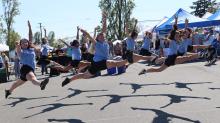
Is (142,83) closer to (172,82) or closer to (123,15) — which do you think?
(172,82)

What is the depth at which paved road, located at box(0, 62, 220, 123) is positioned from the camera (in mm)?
8938

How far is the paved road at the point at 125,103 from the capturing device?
894 cm

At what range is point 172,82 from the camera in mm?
15039

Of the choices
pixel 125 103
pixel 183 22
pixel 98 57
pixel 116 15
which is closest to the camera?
pixel 125 103

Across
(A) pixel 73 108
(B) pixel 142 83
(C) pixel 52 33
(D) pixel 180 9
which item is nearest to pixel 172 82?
(B) pixel 142 83

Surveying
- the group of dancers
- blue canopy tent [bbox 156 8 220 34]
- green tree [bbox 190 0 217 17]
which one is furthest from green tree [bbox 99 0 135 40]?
the group of dancers

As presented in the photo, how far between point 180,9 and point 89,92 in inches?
612

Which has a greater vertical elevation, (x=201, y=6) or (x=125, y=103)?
(x=201, y=6)

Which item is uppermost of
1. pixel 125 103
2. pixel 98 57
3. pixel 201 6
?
pixel 201 6

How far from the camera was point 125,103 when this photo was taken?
35.8ft

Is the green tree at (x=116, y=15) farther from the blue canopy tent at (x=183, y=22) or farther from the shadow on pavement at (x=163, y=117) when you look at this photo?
the shadow on pavement at (x=163, y=117)

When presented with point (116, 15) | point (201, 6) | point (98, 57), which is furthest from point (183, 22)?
point (201, 6)

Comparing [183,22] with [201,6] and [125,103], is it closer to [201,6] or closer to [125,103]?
[125,103]

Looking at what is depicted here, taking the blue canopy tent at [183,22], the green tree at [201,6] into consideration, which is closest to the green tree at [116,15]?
the green tree at [201,6]
